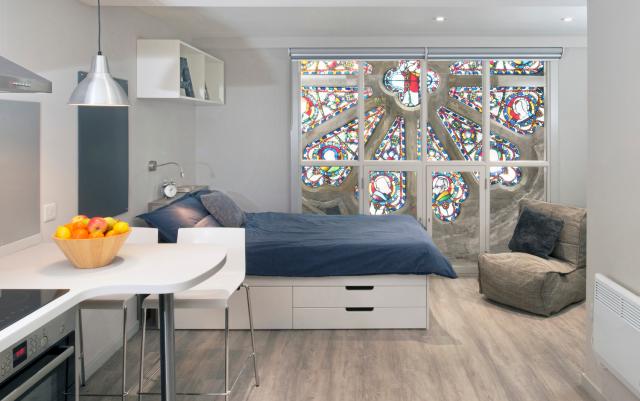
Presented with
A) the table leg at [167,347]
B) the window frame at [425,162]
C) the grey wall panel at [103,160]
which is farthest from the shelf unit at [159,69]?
the table leg at [167,347]

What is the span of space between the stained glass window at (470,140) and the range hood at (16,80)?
4442mm

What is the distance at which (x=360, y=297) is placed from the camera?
419 centimetres

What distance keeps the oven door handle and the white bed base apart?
2.12 metres

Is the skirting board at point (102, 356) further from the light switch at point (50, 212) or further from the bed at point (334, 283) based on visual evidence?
the light switch at point (50, 212)

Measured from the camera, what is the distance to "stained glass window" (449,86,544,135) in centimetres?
600

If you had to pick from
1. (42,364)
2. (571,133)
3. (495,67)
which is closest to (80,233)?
(42,364)

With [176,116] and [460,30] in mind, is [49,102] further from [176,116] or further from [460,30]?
[460,30]

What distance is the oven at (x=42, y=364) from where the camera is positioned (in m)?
1.73

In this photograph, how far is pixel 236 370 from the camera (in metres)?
3.49

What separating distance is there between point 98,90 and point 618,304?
2.52 meters

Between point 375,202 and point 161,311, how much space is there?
13.1 ft

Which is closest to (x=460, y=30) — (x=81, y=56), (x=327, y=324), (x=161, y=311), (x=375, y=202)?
(x=375, y=202)

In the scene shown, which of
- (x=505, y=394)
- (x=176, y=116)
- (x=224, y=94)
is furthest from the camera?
(x=224, y=94)

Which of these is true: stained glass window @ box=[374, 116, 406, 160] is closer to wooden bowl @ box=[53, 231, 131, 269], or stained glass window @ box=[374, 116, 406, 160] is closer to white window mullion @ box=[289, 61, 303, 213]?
white window mullion @ box=[289, 61, 303, 213]
